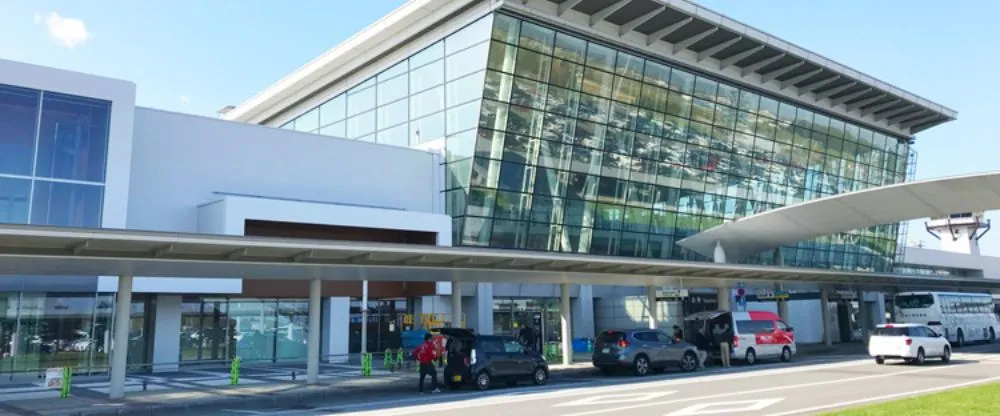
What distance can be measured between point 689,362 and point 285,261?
14.0m

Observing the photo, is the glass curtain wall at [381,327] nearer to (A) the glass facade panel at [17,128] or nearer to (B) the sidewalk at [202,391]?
(B) the sidewalk at [202,391]

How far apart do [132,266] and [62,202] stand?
9.60 meters

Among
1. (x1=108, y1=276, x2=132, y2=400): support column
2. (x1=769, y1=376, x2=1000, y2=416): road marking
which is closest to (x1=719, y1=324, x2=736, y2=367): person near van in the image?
(x1=769, y1=376, x2=1000, y2=416): road marking

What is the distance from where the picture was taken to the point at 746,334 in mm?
27906

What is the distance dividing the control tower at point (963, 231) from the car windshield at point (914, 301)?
44711 millimetres

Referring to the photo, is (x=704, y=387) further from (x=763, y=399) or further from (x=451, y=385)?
(x=451, y=385)

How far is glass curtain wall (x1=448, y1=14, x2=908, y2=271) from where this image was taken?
3538 centimetres

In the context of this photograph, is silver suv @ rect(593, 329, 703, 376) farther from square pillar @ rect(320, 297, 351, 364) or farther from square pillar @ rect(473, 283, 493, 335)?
square pillar @ rect(320, 297, 351, 364)

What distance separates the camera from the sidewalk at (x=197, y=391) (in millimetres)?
16984

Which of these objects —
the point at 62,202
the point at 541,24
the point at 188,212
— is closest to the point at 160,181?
the point at 188,212

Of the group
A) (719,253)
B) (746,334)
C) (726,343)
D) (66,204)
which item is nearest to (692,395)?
(726,343)

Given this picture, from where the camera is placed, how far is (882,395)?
1576 cm

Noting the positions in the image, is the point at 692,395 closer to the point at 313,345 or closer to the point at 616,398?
the point at 616,398

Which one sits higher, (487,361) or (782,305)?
(782,305)
